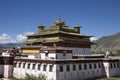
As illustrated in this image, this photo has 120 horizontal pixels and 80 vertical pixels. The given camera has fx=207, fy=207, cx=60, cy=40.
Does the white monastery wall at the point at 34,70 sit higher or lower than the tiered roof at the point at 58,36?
lower

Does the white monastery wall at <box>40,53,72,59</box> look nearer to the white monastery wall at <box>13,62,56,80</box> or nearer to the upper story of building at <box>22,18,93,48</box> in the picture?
the white monastery wall at <box>13,62,56,80</box>

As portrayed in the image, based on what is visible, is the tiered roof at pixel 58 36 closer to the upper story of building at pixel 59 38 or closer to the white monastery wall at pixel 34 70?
the upper story of building at pixel 59 38

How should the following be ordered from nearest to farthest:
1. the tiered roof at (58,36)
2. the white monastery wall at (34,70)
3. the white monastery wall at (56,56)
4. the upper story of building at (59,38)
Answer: the white monastery wall at (34,70) < the white monastery wall at (56,56) < the upper story of building at (59,38) < the tiered roof at (58,36)

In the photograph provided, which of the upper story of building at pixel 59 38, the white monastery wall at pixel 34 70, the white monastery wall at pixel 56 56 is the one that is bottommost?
the white monastery wall at pixel 34 70

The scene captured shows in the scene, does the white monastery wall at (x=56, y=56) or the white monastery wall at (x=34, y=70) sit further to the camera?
the white monastery wall at (x=56, y=56)

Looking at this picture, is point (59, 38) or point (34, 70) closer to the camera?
point (34, 70)

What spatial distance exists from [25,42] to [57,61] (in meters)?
21.8

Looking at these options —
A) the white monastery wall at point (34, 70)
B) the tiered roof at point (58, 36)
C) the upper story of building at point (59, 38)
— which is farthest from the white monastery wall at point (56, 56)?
the tiered roof at point (58, 36)

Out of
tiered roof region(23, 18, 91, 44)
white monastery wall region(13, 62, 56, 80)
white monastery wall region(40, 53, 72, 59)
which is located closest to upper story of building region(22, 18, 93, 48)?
tiered roof region(23, 18, 91, 44)

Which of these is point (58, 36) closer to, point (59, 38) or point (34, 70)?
point (59, 38)

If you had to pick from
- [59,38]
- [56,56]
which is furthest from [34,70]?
[59,38]

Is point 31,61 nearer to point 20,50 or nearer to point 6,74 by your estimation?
point 6,74

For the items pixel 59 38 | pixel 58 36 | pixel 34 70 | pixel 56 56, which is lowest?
pixel 34 70

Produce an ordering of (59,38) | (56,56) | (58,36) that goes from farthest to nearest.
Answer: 1. (58,36)
2. (59,38)
3. (56,56)
